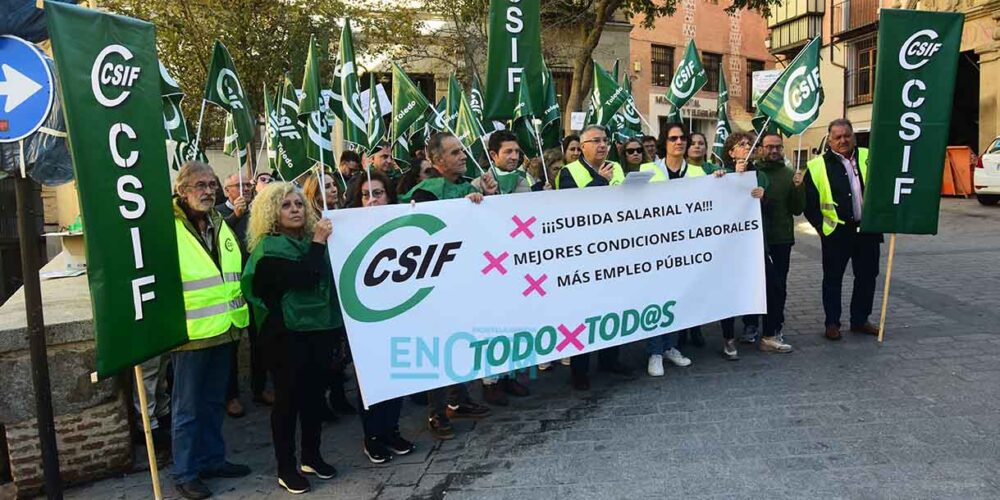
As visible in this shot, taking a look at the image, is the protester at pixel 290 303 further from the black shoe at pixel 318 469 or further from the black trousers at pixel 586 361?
the black trousers at pixel 586 361

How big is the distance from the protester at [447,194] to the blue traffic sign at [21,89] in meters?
2.09

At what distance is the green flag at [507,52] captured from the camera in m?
5.76

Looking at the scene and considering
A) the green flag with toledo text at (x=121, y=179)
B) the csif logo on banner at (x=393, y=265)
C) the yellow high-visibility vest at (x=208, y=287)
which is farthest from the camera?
the csif logo on banner at (x=393, y=265)

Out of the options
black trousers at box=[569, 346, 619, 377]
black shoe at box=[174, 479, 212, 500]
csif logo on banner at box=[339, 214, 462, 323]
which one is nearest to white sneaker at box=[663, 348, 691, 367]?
black trousers at box=[569, 346, 619, 377]

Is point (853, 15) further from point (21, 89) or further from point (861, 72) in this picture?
point (21, 89)

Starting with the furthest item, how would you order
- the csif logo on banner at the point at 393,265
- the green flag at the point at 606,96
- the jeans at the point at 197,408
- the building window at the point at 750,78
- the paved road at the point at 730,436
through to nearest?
the building window at the point at 750,78 → the green flag at the point at 606,96 → the csif logo on banner at the point at 393,265 → the jeans at the point at 197,408 → the paved road at the point at 730,436

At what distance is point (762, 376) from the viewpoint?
5613 mm

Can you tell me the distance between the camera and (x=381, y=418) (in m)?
4.52

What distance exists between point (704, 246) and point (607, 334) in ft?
3.65

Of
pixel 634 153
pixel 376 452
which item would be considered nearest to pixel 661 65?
pixel 634 153

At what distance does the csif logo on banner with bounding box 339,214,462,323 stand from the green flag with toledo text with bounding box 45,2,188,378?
0.97 meters

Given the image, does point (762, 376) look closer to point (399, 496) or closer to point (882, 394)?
point (882, 394)

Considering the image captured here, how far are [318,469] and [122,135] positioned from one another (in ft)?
6.81

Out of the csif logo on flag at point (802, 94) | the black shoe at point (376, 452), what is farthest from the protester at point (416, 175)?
the csif logo on flag at point (802, 94)
